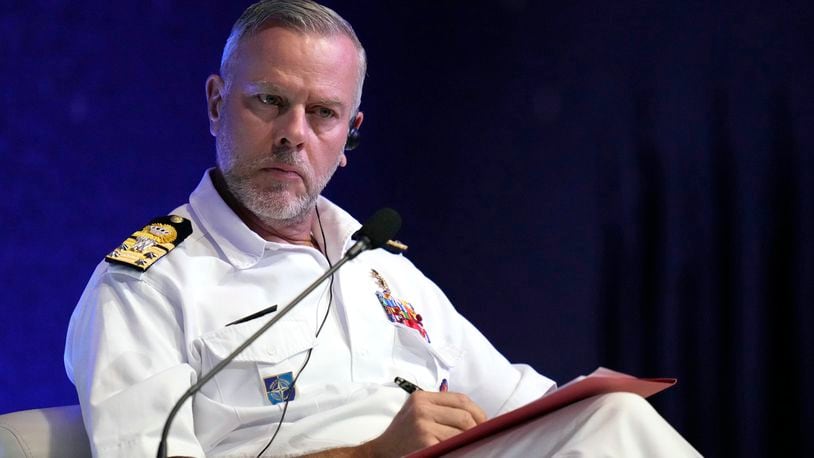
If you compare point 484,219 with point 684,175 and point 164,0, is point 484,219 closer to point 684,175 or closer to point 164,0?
point 684,175

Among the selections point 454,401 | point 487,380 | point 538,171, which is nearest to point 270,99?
point 454,401

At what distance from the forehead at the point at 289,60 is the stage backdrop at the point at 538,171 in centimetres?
65

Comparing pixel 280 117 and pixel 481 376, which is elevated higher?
pixel 280 117

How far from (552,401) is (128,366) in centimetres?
67

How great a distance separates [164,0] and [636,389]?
1.68 m

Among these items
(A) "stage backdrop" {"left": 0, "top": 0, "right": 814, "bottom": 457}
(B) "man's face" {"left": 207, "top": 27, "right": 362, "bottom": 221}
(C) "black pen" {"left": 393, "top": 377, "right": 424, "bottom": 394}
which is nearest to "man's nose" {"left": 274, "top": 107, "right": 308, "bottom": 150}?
(B) "man's face" {"left": 207, "top": 27, "right": 362, "bottom": 221}

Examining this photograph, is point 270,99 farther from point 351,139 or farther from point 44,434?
point 44,434

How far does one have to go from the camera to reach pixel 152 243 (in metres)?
1.68

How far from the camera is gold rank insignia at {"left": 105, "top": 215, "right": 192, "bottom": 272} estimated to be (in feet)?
5.27

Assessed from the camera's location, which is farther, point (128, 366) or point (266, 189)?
point (266, 189)

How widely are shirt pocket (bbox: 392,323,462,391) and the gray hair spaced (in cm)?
60

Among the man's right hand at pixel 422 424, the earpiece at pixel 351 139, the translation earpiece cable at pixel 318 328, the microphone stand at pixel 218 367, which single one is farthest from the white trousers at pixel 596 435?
the earpiece at pixel 351 139

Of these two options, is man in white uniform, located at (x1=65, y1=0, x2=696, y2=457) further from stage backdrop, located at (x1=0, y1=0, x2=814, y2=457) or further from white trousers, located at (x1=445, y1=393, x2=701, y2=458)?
stage backdrop, located at (x1=0, y1=0, x2=814, y2=457)

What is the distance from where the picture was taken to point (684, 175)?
2.49 m
